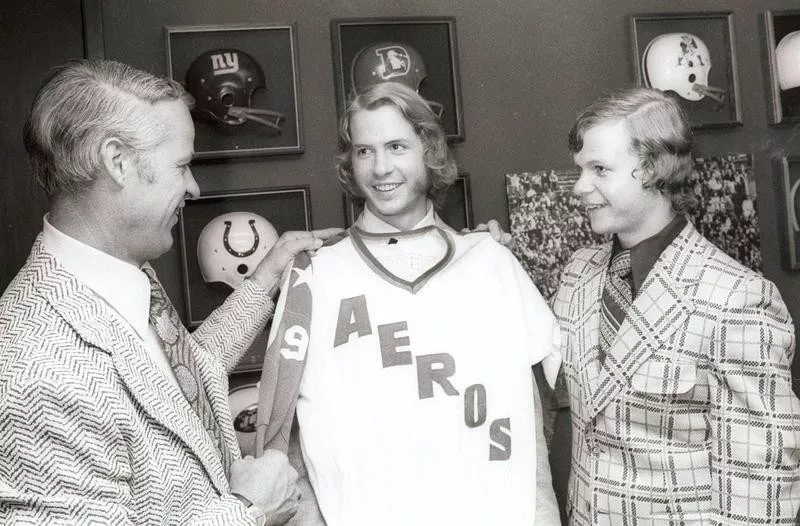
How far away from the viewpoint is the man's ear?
5.67ft

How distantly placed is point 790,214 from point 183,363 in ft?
8.91

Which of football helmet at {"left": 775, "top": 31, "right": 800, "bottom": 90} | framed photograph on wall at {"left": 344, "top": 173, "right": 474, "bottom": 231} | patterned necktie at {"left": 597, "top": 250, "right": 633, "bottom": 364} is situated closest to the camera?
patterned necktie at {"left": 597, "top": 250, "right": 633, "bottom": 364}

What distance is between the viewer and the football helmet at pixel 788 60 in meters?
3.54

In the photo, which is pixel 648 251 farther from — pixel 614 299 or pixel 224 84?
pixel 224 84

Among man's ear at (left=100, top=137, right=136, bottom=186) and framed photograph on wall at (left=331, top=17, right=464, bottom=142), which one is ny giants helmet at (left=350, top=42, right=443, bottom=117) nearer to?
framed photograph on wall at (left=331, top=17, right=464, bottom=142)

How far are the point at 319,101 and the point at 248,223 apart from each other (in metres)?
0.55

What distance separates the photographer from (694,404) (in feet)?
7.25

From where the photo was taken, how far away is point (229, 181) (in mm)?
3316

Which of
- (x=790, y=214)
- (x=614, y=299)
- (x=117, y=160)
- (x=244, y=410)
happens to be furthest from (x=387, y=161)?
(x=790, y=214)

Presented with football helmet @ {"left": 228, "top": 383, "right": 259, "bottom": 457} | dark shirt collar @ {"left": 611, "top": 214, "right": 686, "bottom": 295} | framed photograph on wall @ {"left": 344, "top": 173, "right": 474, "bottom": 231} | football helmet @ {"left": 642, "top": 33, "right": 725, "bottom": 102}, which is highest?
football helmet @ {"left": 642, "top": 33, "right": 725, "bottom": 102}

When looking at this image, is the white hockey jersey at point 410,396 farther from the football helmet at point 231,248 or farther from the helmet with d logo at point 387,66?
the helmet with d logo at point 387,66

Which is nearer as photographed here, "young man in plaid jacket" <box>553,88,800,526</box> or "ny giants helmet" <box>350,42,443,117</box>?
"young man in plaid jacket" <box>553,88,800,526</box>

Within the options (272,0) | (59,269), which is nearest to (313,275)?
(59,269)

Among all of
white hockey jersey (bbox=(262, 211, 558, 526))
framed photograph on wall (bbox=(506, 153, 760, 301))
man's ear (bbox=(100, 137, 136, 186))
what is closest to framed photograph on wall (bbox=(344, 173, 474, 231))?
framed photograph on wall (bbox=(506, 153, 760, 301))
